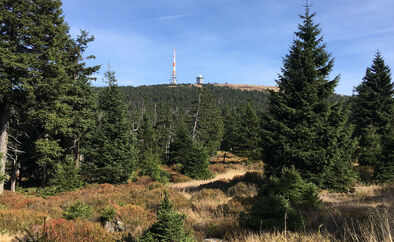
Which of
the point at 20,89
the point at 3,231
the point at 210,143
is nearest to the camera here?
the point at 3,231

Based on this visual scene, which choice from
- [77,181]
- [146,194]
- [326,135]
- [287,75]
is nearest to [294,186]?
[326,135]

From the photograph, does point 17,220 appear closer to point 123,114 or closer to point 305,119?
point 305,119

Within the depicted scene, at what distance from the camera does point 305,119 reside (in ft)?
39.1

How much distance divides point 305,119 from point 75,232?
1082cm

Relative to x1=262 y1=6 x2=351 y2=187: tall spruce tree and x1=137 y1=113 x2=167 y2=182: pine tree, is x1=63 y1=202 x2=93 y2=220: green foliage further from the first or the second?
x1=137 y1=113 x2=167 y2=182: pine tree

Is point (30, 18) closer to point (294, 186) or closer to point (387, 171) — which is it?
point (294, 186)

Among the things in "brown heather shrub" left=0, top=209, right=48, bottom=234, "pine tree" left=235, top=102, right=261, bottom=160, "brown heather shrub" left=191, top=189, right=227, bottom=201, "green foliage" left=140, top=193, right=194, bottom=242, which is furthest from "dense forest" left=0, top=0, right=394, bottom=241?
"pine tree" left=235, top=102, right=261, bottom=160

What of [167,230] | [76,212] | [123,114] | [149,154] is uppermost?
[123,114]

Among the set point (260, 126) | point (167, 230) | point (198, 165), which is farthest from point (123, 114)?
point (167, 230)

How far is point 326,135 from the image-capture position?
11.6 m

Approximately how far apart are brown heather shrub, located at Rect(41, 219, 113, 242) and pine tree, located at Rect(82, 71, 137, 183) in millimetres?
12989

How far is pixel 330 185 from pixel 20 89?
18.3 meters

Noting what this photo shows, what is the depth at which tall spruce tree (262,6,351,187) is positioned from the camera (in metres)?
11.6

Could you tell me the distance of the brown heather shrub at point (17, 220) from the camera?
661cm
